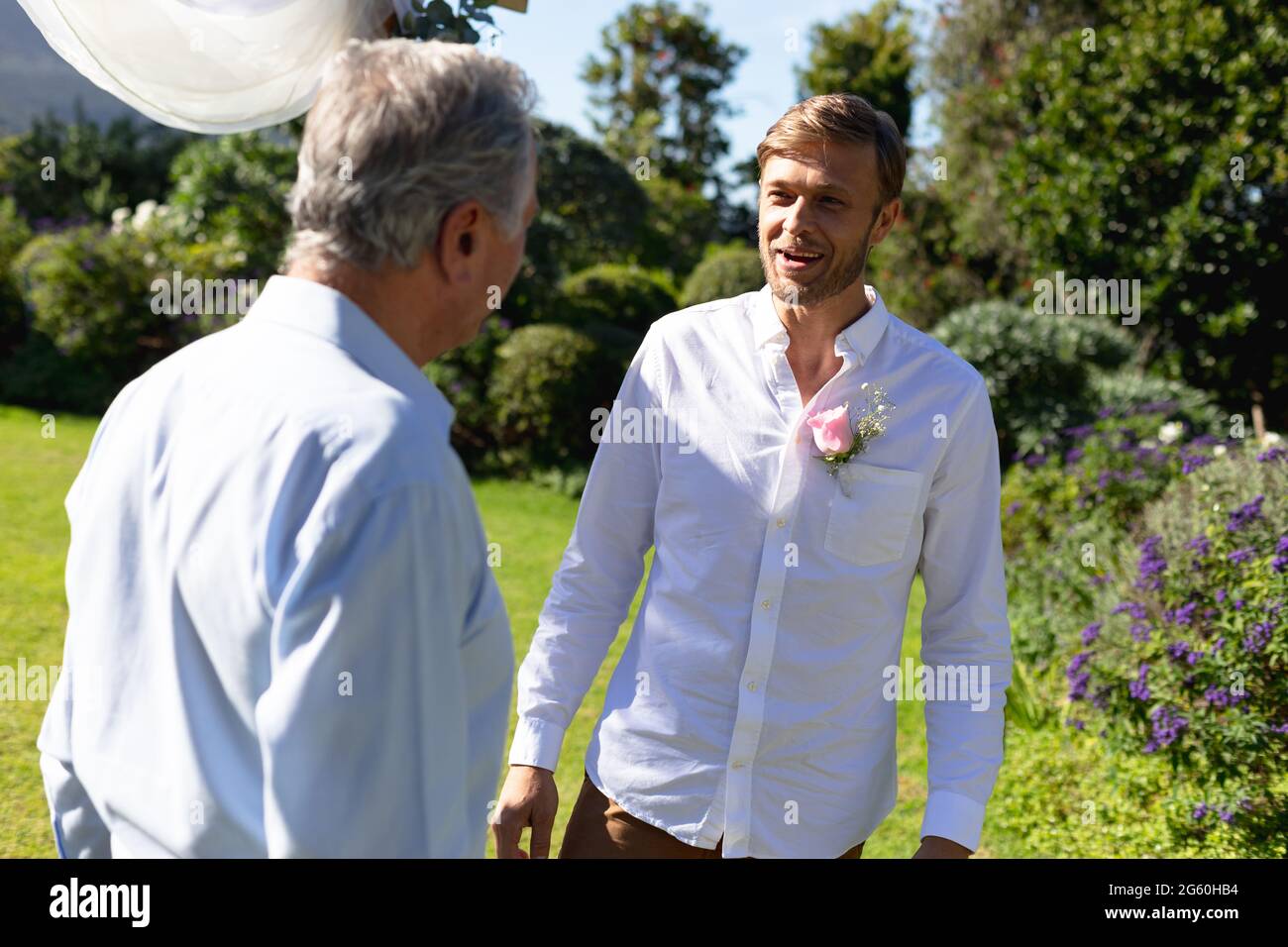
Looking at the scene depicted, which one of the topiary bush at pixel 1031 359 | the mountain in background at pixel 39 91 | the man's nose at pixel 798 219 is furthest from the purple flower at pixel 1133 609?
the mountain in background at pixel 39 91

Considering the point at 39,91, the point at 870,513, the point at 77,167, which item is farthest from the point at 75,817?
the point at 39,91

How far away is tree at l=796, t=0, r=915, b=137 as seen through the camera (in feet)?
69.8

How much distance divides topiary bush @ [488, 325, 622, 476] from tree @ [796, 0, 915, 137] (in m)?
12.8

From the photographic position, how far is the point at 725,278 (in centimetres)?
1238

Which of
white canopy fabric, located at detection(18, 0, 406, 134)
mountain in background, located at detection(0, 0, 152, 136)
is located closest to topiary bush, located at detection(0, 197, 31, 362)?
mountain in background, located at detection(0, 0, 152, 136)

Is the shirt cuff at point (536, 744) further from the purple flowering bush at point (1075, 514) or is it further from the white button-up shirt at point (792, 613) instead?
the purple flowering bush at point (1075, 514)

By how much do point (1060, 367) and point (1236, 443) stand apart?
2.86 metres

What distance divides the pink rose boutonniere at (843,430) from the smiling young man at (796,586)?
0.06 feet

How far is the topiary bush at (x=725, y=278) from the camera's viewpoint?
39.8 feet

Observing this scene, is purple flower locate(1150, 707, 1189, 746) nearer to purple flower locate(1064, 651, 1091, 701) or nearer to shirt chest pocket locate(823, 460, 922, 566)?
purple flower locate(1064, 651, 1091, 701)

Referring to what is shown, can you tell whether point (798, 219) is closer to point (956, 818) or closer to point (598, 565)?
point (598, 565)
